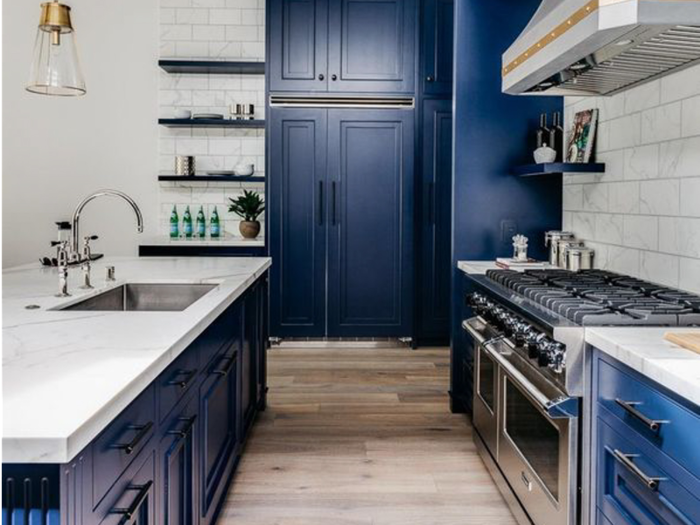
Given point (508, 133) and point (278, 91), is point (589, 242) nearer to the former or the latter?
point (508, 133)

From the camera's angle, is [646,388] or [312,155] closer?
[646,388]

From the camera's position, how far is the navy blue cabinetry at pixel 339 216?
5207 mm

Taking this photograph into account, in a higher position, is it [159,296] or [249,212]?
[249,212]

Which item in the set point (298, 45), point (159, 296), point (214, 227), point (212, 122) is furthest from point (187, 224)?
point (159, 296)

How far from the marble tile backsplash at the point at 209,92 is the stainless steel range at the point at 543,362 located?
3123 millimetres

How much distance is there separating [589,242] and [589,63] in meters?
1.22

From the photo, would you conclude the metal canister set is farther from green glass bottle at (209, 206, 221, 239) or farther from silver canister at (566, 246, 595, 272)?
green glass bottle at (209, 206, 221, 239)

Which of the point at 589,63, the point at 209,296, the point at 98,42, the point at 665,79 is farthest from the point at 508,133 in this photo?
the point at 98,42

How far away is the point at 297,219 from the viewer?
5.23 meters

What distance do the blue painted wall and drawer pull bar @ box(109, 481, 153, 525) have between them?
7.85 ft

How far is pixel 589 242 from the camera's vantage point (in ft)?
10.7

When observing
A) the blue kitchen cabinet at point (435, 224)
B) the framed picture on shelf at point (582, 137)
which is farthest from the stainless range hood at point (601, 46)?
Answer: the blue kitchen cabinet at point (435, 224)

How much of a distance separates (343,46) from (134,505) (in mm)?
4449

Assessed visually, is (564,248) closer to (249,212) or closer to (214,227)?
(249,212)
